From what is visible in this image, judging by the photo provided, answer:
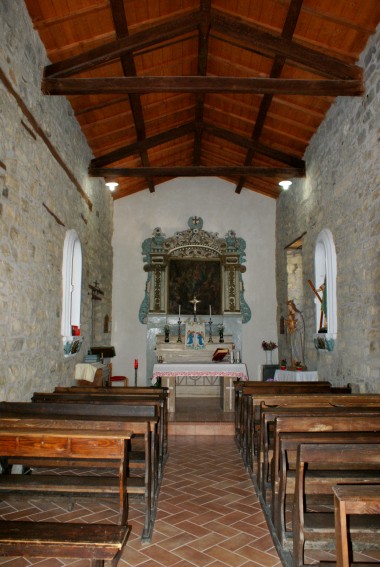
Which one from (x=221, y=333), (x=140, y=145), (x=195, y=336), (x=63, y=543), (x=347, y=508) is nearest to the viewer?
(x=347, y=508)

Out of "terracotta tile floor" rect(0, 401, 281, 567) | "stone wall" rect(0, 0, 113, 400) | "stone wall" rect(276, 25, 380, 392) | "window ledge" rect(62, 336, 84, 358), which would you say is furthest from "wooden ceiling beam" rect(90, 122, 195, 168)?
"terracotta tile floor" rect(0, 401, 281, 567)

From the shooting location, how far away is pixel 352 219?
6625 mm

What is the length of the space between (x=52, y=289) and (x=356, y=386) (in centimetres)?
450

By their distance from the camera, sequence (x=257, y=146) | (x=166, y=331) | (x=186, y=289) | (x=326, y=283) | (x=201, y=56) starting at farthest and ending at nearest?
(x=186, y=289)
(x=166, y=331)
(x=257, y=146)
(x=326, y=283)
(x=201, y=56)

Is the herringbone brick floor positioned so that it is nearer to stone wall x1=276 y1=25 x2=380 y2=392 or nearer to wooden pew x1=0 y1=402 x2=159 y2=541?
wooden pew x1=0 y1=402 x2=159 y2=541

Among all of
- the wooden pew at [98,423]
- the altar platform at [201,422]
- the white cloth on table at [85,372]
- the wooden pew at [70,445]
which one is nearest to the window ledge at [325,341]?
the altar platform at [201,422]

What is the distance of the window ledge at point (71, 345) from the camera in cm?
724

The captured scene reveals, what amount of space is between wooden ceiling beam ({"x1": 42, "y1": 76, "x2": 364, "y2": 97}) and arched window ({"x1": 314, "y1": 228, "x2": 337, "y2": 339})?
229cm

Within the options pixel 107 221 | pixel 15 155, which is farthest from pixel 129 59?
pixel 107 221

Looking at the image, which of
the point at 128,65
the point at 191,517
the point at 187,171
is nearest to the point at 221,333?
the point at 187,171

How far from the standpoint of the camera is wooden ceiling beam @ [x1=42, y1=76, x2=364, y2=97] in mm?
6203

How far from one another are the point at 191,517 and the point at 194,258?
8712 mm

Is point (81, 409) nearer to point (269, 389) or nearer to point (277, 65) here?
point (269, 389)

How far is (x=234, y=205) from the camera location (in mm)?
12711
